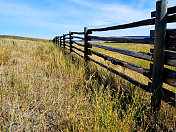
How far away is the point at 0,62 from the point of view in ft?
17.0

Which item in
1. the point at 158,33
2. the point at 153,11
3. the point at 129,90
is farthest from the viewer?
the point at 129,90

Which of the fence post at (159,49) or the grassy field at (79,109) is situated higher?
the fence post at (159,49)

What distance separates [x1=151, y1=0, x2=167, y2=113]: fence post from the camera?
2.00m

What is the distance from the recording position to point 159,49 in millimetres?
2070

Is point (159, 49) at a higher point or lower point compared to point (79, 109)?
higher

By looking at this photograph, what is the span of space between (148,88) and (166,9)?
50.4 inches

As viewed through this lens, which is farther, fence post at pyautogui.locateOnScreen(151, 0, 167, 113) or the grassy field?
fence post at pyautogui.locateOnScreen(151, 0, 167, 113)

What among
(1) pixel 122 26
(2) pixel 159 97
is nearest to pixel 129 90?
(2) pixel 159 97

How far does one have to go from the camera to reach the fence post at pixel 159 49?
6.57 ft

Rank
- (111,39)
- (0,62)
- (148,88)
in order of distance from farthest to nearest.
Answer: (0,62), (111,39), (148,88)

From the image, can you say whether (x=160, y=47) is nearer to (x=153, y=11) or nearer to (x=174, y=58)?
(x=174, y=58)

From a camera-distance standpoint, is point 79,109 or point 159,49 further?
point 159,49

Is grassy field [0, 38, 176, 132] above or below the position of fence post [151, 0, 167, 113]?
below

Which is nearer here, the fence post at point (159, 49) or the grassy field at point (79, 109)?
the grassy field at point (79, 109)
